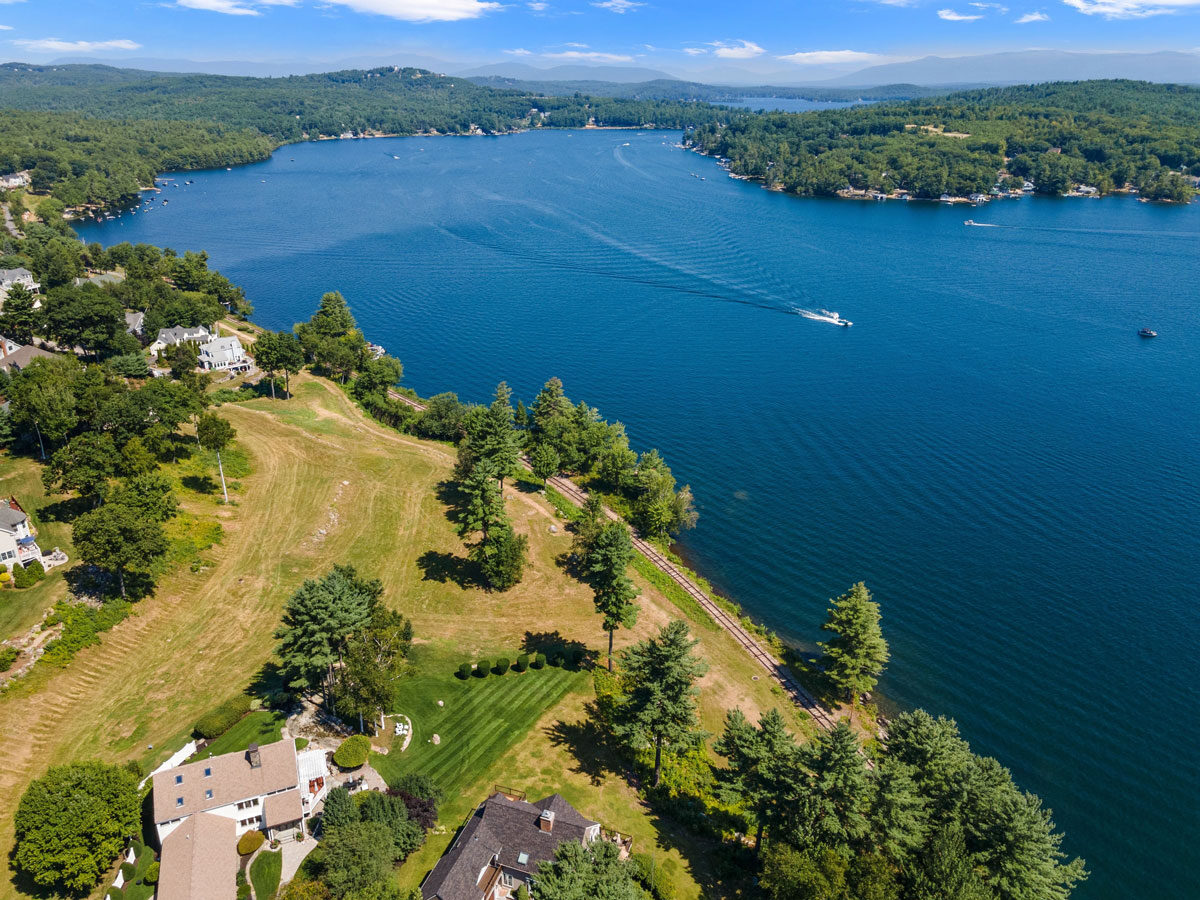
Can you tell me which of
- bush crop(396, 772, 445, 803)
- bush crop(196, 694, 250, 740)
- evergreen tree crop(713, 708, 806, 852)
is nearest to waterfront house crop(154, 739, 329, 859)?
bush crop(196, 694, 250, 740)

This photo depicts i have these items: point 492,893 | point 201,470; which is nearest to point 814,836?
point 492,893

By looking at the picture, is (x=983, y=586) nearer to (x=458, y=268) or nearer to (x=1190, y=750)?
(x=1190, y=750)

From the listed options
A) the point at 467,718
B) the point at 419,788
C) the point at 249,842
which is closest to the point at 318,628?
the point at 467,718

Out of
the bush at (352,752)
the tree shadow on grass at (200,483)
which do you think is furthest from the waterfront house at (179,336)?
the bush at (352,752)

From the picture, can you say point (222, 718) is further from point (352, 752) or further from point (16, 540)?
point (16, 540)

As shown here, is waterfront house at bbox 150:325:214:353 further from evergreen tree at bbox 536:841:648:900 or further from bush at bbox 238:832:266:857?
evergreen tree at bbox 536:841:648:900
